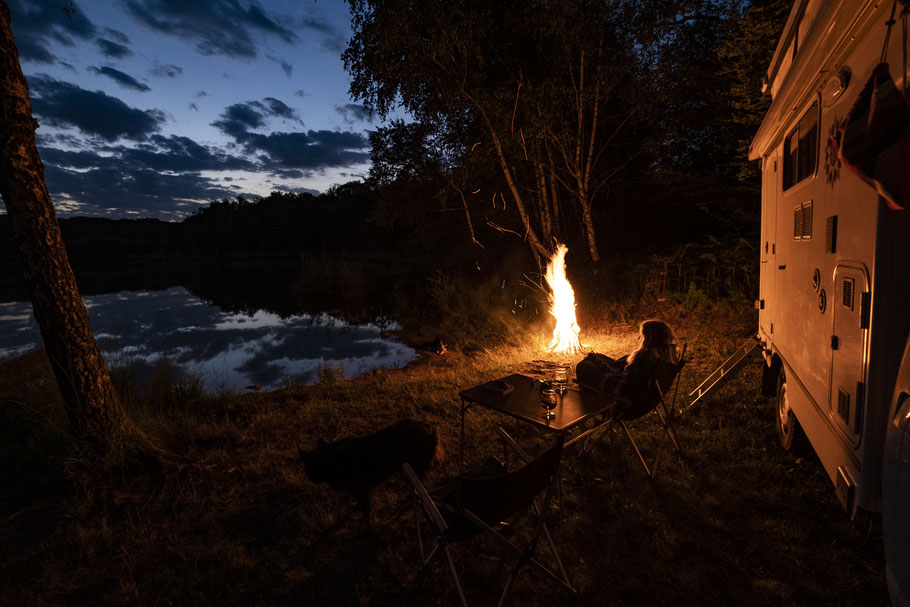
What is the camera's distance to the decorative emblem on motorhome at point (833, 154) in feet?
7.99

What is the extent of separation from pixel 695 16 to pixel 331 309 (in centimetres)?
1376

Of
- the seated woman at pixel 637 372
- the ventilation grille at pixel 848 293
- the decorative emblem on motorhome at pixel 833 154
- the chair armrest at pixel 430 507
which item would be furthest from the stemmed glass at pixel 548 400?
the decorative emblem on motorhome at pixel 833 154

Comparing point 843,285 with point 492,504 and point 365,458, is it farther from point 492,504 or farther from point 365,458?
point 365,458

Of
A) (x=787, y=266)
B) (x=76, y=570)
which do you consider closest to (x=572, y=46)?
(x=787, y=266)

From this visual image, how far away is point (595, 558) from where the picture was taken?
279 centimetres

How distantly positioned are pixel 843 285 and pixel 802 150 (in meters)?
1.56

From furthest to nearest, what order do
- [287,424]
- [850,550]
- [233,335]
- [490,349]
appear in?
[233,335] → [490,349] → [287,424] → [850,550]

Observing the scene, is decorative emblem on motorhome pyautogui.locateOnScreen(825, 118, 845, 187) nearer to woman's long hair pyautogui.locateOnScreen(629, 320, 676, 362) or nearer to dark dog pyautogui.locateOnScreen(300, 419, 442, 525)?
woman's long hair pyautogui.locateOnScreen(629, 320, 676, 362)

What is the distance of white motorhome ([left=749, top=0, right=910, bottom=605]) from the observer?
183 cm

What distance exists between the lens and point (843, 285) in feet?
7.59

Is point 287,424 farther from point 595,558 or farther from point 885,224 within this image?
point 885,224

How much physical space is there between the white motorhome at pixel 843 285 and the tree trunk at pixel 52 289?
5.01 metres

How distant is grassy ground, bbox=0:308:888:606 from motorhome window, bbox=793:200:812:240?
1.86 metres

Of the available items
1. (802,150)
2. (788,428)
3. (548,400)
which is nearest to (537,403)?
(548,400)
